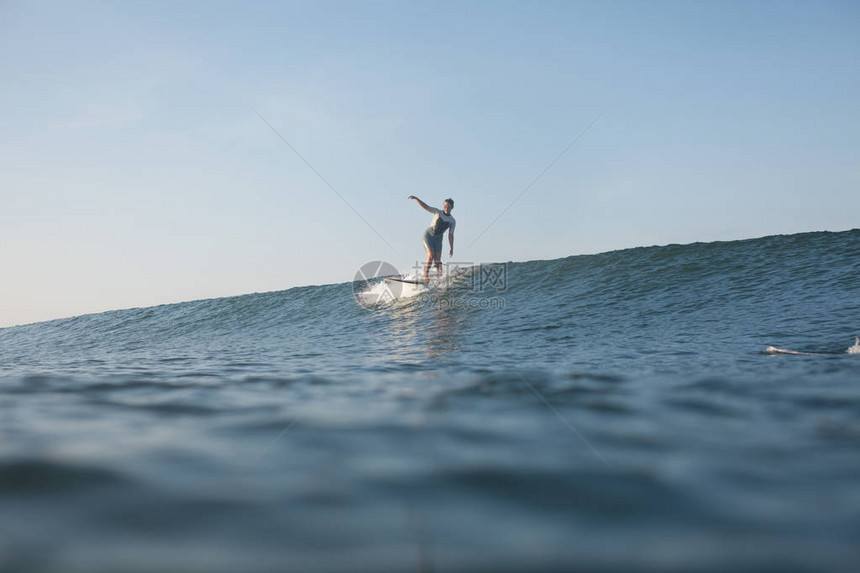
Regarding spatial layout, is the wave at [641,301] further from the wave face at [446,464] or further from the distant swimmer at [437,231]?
the wave face at [446,464]

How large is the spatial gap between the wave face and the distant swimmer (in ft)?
26.2

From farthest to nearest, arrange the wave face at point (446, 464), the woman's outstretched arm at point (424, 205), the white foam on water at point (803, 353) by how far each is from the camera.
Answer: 1. the woman's outstretched arm at point (424, 205)
2. the white foam on water at point (803, 353)
3. the wave face at point (446, 464)

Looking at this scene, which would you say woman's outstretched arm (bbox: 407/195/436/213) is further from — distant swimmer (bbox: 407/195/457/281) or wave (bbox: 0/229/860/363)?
wave (bbox: 0/229/860/363)

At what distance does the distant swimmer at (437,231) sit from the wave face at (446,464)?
26.2 feet

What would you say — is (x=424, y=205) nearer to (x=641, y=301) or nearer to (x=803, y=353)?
(x=641, y=301)

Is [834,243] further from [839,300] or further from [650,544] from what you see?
[650,544]

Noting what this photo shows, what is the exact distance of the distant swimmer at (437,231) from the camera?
40.8 feet

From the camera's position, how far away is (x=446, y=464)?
1.73 metres

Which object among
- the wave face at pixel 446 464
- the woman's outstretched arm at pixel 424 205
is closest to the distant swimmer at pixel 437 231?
the woman's outstretched arm at pixel 424 205

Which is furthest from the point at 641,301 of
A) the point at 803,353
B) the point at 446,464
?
the point at 446,464

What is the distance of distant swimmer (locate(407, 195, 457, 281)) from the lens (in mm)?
12430

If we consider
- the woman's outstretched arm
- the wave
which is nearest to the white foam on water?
the wave

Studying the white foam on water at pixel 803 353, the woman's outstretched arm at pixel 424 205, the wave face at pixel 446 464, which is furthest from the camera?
the woman's outstretched arm at pixel 424 205

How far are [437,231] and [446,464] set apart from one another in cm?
1122
